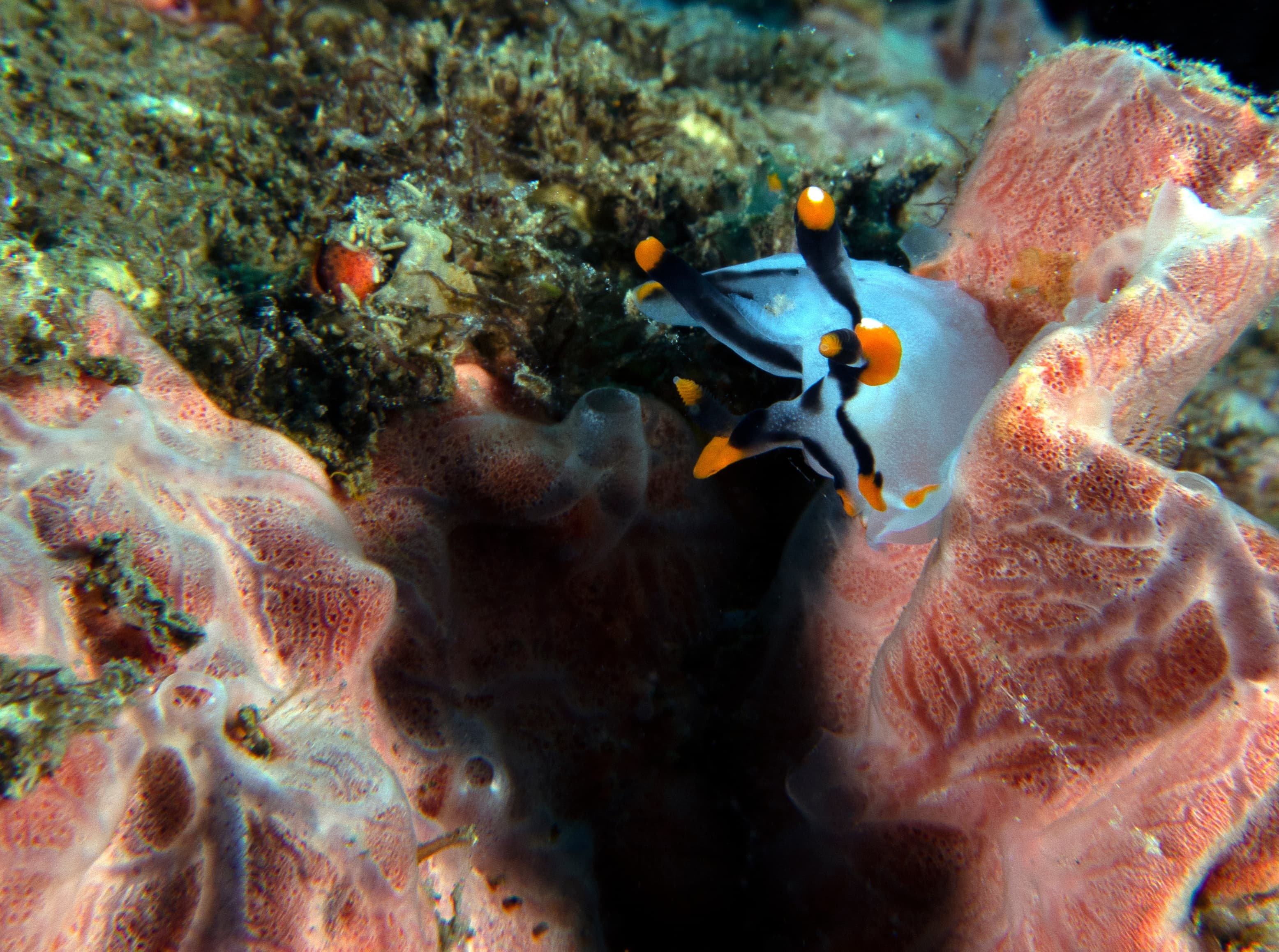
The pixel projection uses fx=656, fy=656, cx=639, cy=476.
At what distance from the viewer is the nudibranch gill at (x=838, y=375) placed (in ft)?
5.46

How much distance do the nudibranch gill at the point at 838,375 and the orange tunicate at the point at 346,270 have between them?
88cm

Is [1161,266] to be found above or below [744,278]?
above

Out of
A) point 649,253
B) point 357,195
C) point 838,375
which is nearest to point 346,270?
point 357,195

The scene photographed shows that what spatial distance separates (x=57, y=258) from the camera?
6.05 feet

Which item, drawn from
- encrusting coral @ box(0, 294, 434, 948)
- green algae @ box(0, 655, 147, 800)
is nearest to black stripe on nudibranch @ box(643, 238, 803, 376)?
encrusting coral @ box(0, 294, 434, 948)

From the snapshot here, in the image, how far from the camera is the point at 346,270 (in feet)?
6.65

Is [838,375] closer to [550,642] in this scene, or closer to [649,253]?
[649,253]

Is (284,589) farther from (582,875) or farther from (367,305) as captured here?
(582,875)

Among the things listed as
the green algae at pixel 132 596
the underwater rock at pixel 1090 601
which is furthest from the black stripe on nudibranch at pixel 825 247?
the green algae at pixel 132 596

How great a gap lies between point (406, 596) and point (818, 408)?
1.31 meters

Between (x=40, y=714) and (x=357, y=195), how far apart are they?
197cm

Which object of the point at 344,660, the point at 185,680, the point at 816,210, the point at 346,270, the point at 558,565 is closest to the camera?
the point at 185,680

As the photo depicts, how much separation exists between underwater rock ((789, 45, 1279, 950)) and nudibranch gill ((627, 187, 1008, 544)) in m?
0.23

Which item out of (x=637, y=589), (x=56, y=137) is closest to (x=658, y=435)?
(x=637, y=589)
